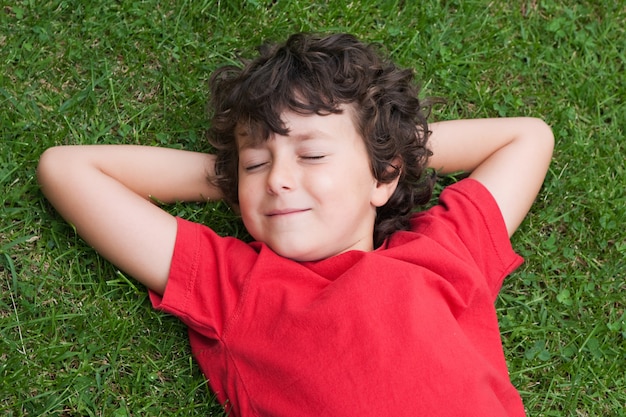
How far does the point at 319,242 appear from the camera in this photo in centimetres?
300

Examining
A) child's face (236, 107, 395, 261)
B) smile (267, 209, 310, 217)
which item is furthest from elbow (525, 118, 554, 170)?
smile (267, 209, 310, 217)

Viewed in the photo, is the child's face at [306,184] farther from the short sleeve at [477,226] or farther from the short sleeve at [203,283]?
the short sleeve at [477,226]

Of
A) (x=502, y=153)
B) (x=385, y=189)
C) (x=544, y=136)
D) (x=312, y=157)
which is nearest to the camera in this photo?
(x=312, y=157)

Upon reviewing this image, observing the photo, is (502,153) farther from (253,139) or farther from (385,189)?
(253,139)

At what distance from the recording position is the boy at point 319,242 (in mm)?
2812

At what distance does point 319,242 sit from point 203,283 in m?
0.46

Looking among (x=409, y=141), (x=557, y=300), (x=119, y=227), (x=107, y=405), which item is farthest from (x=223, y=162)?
(x=557, y=300)

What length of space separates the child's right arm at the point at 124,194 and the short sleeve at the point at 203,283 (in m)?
0.06

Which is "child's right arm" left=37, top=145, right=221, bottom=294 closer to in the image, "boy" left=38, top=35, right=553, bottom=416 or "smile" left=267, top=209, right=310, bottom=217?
"boy" left=38, top=35, right=553, bottom=416

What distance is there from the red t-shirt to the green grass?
32 cm

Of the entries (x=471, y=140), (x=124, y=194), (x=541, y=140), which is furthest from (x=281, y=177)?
(x=541, y=140)

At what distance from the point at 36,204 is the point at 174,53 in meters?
0.93

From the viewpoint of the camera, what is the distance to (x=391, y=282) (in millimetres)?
2910

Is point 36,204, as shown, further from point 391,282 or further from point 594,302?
point 594,302
